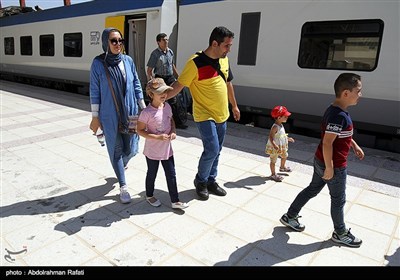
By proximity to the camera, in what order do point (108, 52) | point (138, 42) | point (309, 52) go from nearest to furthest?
point (108, 52) < point (309, 52) < point (138, 42)

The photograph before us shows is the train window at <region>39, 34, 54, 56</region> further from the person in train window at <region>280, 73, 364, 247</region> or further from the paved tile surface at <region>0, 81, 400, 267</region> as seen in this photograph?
the person in train window at <region>280, 73, 364, 247</region>

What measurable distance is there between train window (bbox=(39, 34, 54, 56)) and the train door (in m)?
4.88

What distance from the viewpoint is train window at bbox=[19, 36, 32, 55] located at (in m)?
13.3

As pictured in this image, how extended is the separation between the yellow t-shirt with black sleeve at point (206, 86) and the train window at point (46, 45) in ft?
35.0

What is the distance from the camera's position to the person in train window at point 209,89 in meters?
2.96

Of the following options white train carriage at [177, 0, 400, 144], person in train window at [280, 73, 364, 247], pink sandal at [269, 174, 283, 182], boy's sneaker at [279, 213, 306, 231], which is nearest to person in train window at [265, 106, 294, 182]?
pink sandal at [269, 174, 283, 182]

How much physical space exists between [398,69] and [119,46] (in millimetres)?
4103

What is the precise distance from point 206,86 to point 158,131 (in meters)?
0.65

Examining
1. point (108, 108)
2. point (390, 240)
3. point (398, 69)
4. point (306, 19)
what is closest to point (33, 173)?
point (108, 108)

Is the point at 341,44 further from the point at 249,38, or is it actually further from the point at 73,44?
the point at 73,44

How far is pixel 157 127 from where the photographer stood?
2.87 m

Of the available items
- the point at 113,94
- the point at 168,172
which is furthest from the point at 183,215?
the point at 113,94

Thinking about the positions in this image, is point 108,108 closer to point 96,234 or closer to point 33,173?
point 96,234

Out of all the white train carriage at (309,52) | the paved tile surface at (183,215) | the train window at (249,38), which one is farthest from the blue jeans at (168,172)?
the train window at (249,38)
